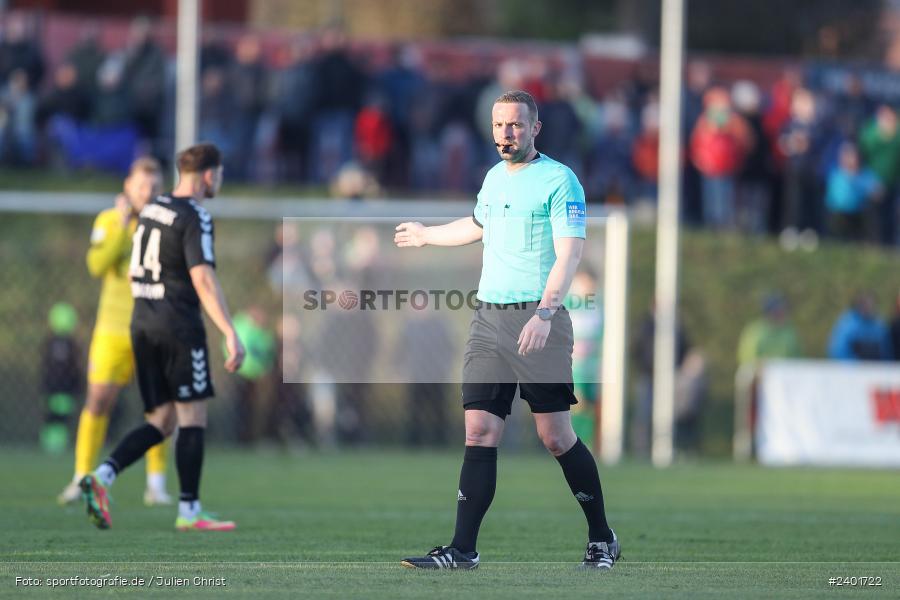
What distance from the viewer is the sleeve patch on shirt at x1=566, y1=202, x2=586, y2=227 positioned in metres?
7.24

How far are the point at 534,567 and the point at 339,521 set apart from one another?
2.80m

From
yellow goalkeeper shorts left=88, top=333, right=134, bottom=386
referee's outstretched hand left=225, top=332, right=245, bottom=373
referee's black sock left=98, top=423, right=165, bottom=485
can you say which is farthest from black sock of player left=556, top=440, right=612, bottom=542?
yellow goalkeeper shorts left=88, top=333, right=134, bottom=386

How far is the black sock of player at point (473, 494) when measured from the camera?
734cm

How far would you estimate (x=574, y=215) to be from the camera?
7262mm

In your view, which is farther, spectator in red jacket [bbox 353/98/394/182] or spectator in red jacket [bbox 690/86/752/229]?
spectator in red jacket [bbox 690/86/752/229]

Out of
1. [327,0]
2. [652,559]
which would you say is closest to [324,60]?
[652,559]

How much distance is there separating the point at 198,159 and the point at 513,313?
108 inches

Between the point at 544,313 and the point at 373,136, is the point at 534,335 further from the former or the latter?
the point at 373,136

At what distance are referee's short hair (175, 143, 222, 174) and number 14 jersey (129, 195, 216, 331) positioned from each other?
18cm

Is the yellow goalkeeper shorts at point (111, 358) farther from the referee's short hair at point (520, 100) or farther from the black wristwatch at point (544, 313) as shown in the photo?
the black wristwatch at point (544, 313)

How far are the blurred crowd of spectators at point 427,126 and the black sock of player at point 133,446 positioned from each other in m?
11.0

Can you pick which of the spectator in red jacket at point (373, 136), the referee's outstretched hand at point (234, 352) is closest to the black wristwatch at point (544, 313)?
the referee's outstretched hand at point (234, 352)

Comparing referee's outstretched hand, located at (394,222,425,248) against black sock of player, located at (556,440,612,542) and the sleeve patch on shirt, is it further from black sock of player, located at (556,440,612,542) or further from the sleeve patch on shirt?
black sock of player, located at (556,440,612,542)

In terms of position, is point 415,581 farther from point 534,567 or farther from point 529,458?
point 529,458
